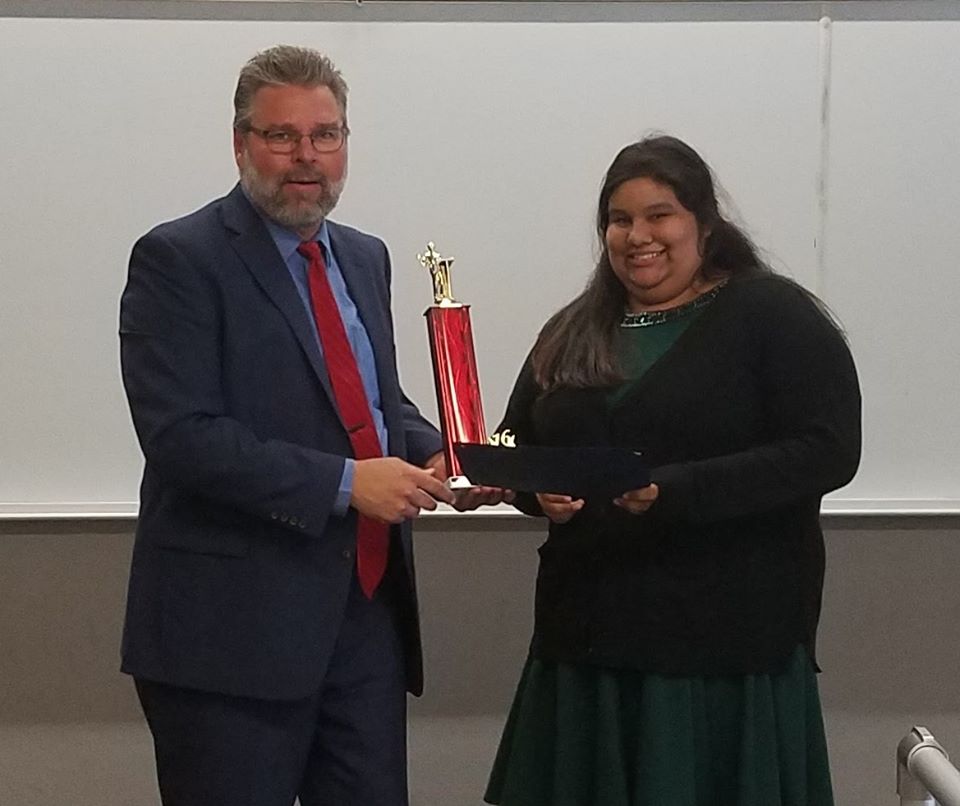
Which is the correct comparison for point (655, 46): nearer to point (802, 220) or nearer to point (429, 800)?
point (802, 220)

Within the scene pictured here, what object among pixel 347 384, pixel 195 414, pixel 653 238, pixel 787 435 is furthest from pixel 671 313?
pixel 195 414

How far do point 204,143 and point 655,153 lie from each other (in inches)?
44.9

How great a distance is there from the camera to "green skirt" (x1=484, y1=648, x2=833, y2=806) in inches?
73.3

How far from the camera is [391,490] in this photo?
181cm

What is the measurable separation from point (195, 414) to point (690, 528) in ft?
2.36

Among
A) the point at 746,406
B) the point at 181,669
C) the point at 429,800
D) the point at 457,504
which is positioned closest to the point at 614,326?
the point at 746,406

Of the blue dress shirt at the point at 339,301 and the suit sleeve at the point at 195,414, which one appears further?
the blue dress shirt at the point at 339,301

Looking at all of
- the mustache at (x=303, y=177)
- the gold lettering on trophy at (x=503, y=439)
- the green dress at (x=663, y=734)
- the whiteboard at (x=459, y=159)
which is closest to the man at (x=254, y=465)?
the mustache at (x=303, y=177)

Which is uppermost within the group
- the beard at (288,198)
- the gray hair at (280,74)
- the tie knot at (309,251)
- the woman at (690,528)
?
the gray hair at (280,74)

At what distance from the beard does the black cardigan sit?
1.54 ft

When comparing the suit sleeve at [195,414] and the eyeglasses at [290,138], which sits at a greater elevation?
the eyeglasses at [290,138]

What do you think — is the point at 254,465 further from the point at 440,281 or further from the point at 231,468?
the point at 440,281

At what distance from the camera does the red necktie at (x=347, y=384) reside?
190 centimetres

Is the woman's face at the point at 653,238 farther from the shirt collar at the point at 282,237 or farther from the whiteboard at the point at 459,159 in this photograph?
the whiteboard at the point at 459,159
